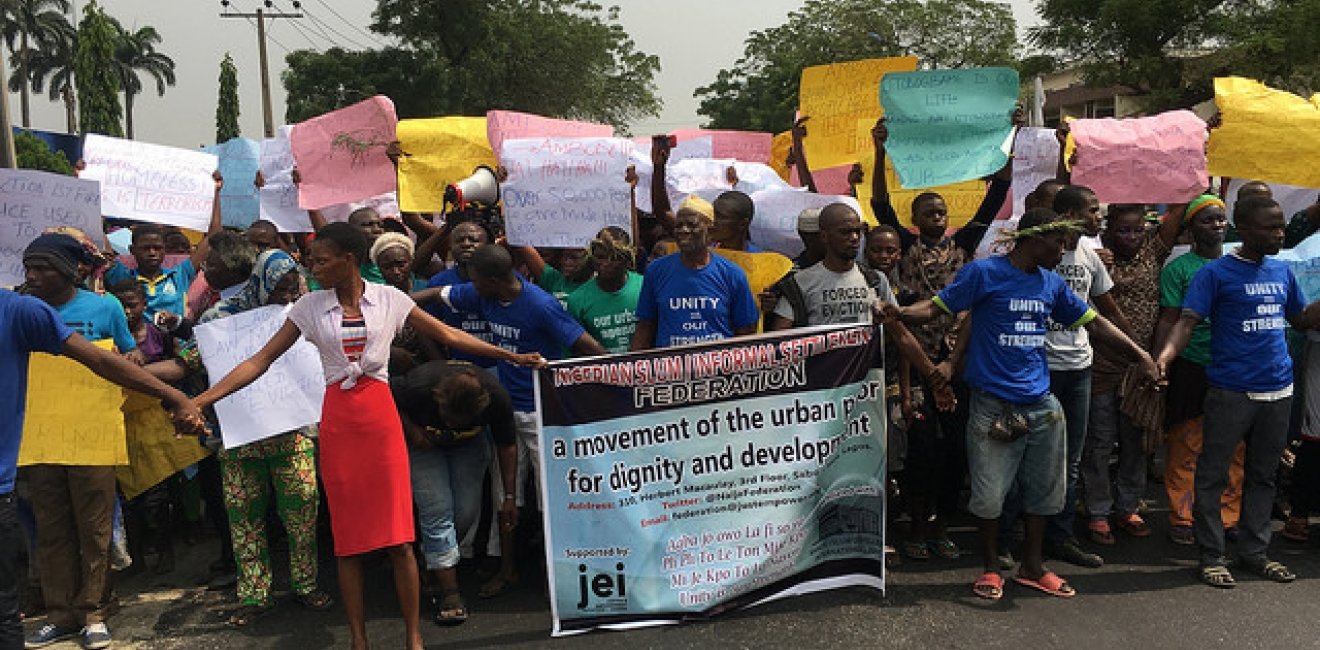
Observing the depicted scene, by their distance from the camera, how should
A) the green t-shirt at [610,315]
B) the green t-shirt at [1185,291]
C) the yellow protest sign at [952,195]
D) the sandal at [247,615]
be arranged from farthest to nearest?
the yellow protest sign at [952,195]
the green t-shirt at [1185,291]
the green t-shirt at [610,315]
the sandal at [247,615]

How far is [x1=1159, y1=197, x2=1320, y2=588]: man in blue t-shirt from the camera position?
15.0 feet

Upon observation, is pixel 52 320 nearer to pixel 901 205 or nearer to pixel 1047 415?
pixel 1047 415

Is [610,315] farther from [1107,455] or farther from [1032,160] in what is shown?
[1032,160]

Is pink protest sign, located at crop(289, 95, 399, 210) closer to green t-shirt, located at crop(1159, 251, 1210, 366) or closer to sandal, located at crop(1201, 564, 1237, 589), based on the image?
green t-shirt, located at crop(1159, 251, 1210, 366)

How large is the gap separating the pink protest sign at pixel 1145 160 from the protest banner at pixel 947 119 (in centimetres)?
74

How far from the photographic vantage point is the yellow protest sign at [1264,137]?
5457 millimetres

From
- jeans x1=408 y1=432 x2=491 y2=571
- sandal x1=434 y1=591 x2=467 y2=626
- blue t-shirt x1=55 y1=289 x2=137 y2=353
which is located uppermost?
blue t-shirt x1=55 y1=289 x2=137 y2=353

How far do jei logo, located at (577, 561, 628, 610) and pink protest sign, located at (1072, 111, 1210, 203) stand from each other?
3866mm

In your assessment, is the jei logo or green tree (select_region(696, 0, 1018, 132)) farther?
green tree (select_region(696, 0, 1018, 132))

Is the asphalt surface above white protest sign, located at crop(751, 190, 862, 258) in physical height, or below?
below

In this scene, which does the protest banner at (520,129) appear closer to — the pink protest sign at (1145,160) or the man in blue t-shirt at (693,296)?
the man in blue t-shirt at (693,296)

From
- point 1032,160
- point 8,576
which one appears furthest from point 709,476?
point 1032,160

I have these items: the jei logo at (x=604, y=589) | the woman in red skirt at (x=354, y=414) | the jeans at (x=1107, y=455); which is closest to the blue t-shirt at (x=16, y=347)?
the woman in red skirt at (x=354, y=414)

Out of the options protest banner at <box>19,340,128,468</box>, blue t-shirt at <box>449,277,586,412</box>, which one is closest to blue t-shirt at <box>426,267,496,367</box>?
blue t-shirt at <box>449,277,586,412</box>
